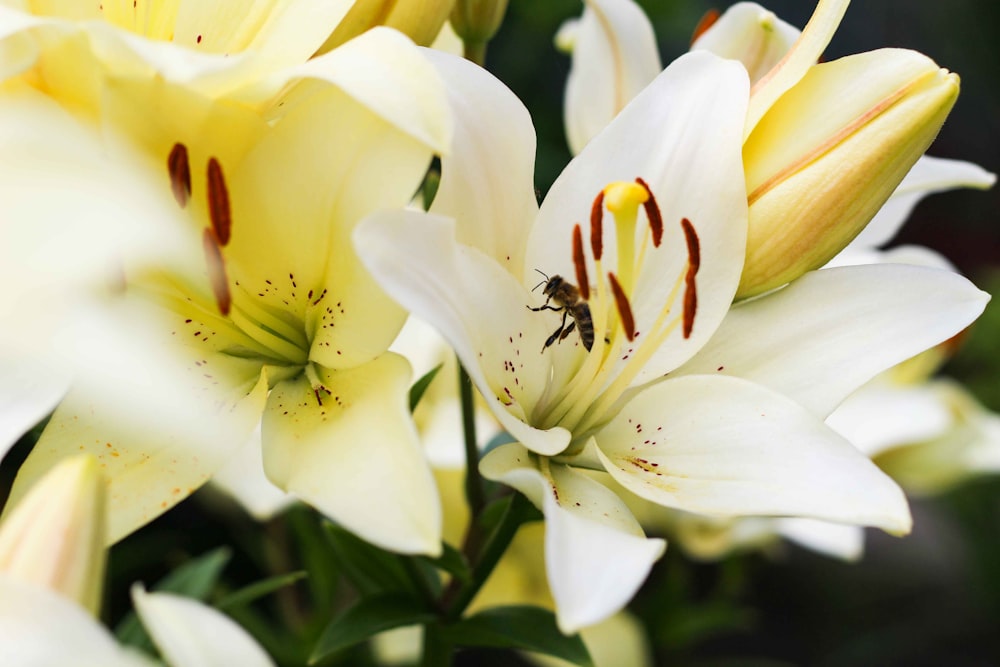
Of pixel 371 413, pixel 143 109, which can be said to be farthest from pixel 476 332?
pixel 143 109

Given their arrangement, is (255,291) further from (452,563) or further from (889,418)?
(889,418)

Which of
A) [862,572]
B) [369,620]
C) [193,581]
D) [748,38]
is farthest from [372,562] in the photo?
[862,572]

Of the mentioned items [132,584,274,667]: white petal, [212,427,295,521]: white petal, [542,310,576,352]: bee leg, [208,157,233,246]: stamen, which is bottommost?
[212,427,295,521]: white petal

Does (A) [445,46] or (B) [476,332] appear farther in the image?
(A) [445,46]

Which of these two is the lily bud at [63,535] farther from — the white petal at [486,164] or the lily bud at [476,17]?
the lily bud at [476,17]

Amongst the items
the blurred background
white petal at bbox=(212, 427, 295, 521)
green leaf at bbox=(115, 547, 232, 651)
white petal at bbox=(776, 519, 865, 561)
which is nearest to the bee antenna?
white petal at bbox=(212, 427, 295, 521)

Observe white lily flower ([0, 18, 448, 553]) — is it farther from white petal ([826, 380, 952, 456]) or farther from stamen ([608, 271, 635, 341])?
white petal ([826, 380, 952, 456])

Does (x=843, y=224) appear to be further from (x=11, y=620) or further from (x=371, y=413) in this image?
(x=11, y=620)

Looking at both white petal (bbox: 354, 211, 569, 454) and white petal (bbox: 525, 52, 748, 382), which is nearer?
white petal (bbox: 354, 211, 569, 454)
